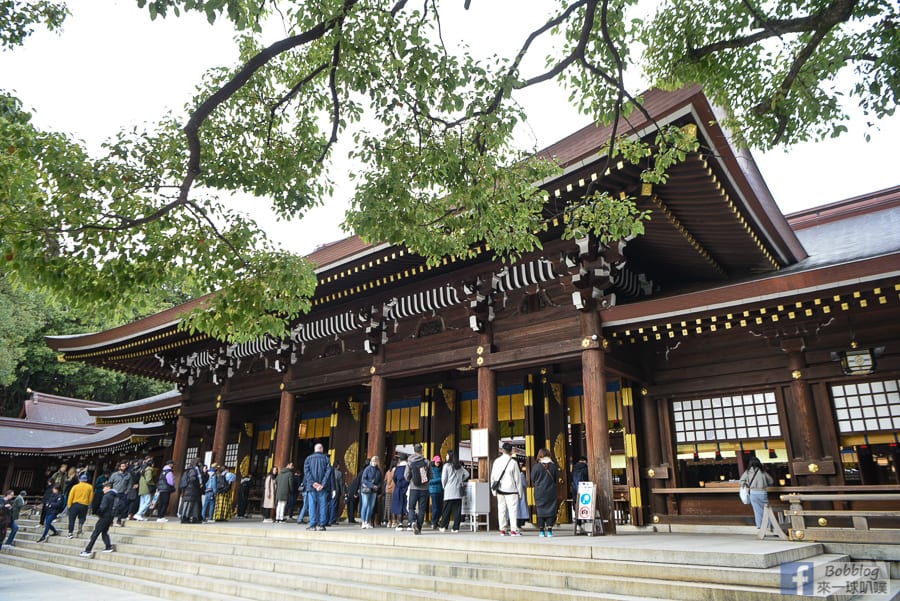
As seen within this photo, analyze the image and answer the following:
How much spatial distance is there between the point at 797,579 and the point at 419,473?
18.3ft

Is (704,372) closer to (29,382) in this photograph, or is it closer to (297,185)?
(297,185)

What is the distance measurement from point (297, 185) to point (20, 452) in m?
26.4

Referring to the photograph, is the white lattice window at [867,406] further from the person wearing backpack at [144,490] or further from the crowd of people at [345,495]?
the person wearing backpack at [144,490]

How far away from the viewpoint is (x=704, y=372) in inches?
372

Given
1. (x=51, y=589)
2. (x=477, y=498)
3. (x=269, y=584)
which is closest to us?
(x=269, y=584)

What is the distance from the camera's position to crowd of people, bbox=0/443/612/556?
8352 millimetres

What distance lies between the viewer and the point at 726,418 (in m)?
9.30

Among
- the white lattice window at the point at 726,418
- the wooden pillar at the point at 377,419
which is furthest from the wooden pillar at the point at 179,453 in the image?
the white lattice window at the point at 726,418

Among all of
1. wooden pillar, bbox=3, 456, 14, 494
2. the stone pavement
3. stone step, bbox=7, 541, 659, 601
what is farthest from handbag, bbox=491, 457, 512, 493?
wooden pillar, bbox=3, 456, 14, 494

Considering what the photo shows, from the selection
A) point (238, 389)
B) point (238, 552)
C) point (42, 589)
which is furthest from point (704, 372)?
point (238, 389)

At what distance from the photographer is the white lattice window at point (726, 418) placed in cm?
891

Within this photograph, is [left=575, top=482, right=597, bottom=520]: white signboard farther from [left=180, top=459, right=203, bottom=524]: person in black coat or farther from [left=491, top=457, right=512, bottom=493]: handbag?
[left=180, top=459, right=203, bottom=524]: person in black coat

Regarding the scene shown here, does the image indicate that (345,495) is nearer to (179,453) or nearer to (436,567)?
(179,453)

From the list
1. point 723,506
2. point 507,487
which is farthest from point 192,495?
point 723,506
